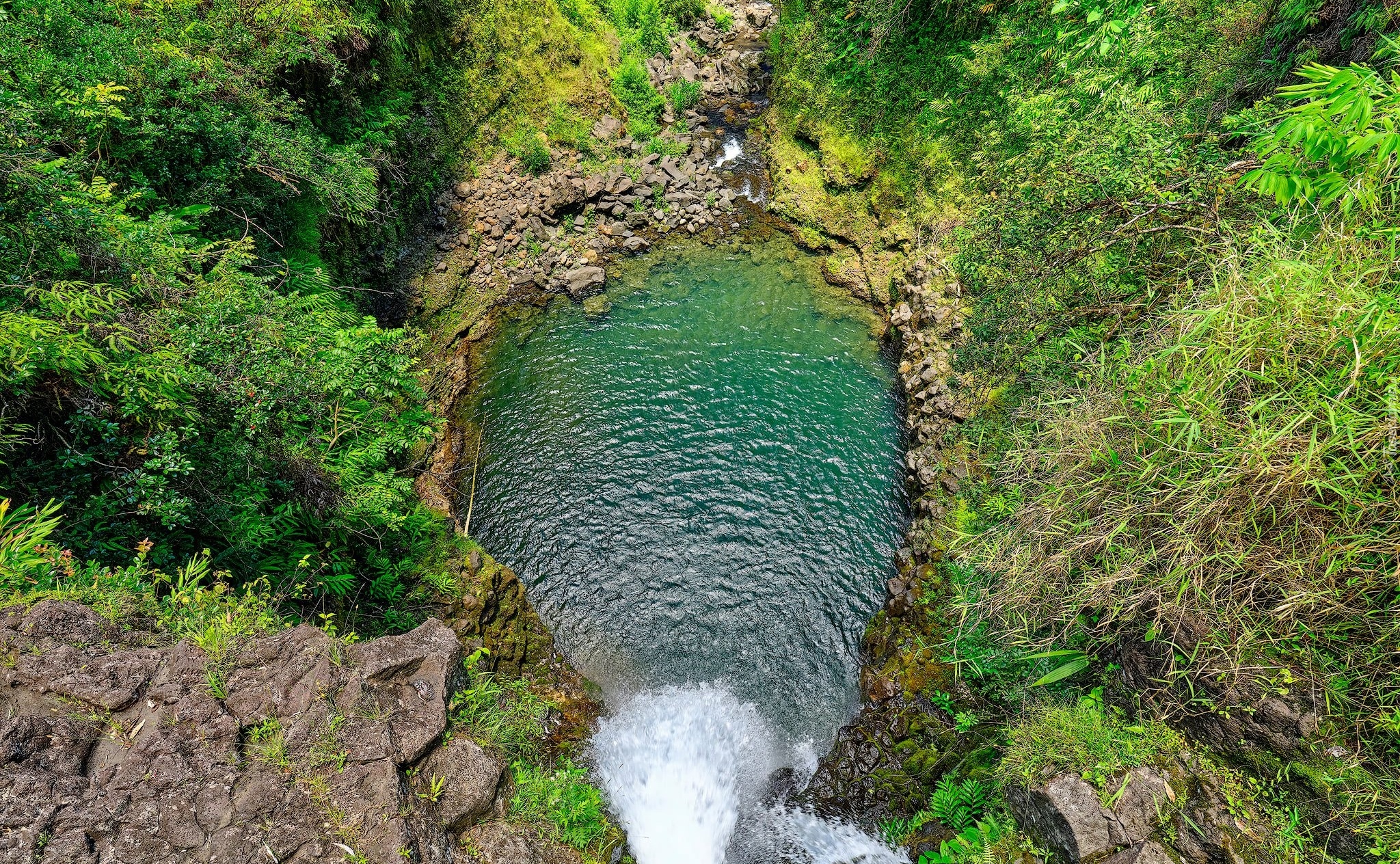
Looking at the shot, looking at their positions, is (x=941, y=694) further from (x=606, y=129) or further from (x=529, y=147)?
(x=606, y=129)

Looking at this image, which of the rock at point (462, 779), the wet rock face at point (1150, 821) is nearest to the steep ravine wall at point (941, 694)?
the wet rock face at point (1150, 821)

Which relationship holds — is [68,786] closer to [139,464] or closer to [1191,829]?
[139,464]

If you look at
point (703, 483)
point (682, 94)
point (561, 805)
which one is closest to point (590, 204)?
point (682, 94)

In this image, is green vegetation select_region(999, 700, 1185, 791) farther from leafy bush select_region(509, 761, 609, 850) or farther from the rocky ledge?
the rocky ledge

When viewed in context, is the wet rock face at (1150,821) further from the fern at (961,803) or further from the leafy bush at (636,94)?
the leafy bush at (636,94)

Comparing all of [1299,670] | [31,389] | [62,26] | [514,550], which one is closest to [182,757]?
[31,389]

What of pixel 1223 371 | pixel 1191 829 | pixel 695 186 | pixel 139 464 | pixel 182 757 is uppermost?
pixel 695 186
